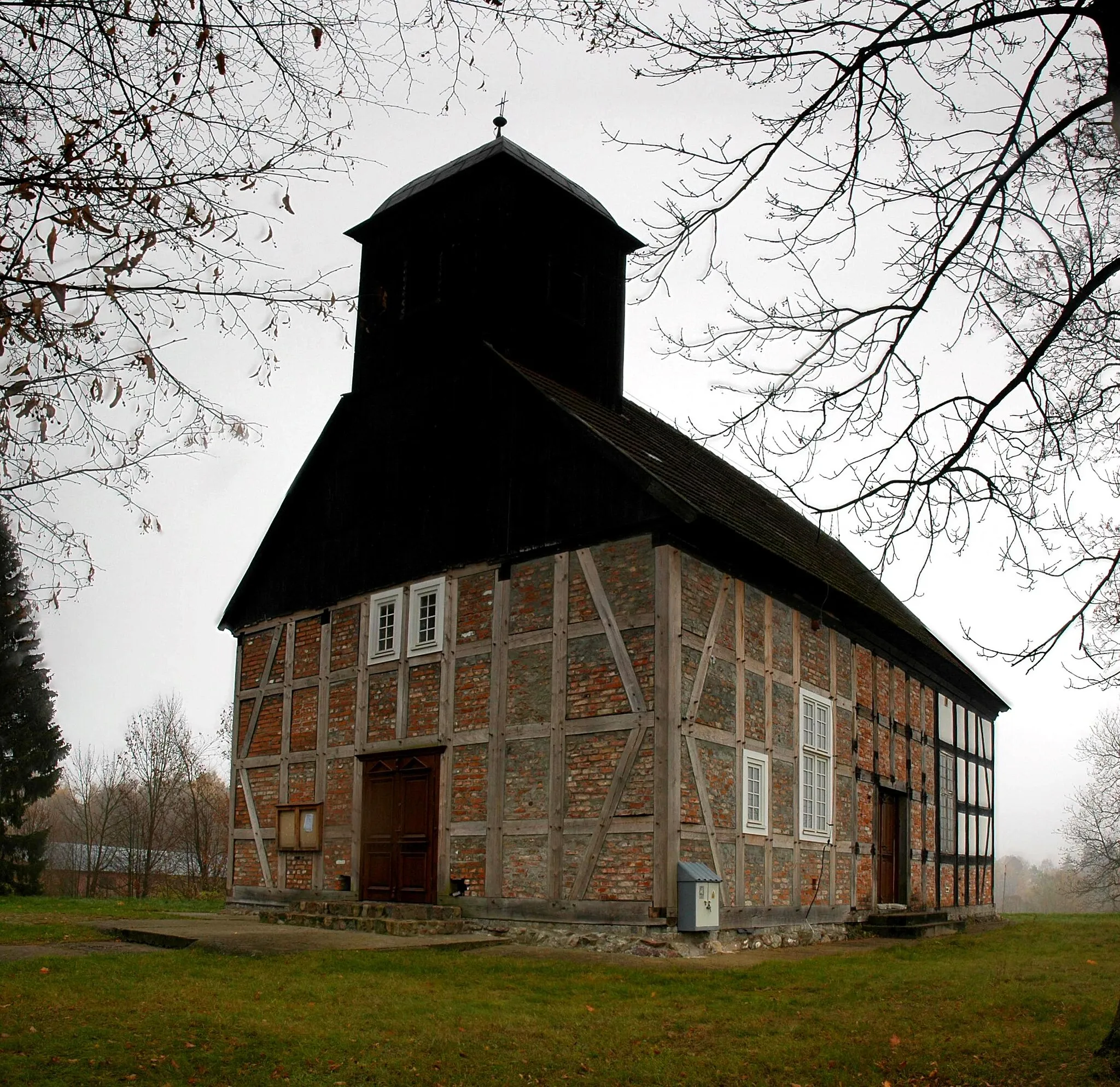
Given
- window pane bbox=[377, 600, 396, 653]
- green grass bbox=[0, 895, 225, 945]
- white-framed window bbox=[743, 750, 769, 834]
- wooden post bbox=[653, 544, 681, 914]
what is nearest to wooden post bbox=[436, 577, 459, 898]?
window pane bbox=[377, 600, 396, 653]

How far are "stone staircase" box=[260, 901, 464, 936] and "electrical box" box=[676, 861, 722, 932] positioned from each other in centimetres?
302

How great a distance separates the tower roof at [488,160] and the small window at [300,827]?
9553 millimetres

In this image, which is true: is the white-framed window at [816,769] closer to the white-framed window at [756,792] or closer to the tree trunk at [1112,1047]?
the white-framed window at [756,792]

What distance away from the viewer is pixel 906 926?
60.1 ft

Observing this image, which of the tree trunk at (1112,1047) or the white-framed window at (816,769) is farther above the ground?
the white-framed window at (816,769)

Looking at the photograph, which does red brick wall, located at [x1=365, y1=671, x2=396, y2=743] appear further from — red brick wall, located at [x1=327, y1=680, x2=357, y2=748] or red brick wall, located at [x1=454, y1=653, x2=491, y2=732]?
red brick wall, located at [x1=454, y1=653, x2=491, y2=732]

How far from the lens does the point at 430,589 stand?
17.5m

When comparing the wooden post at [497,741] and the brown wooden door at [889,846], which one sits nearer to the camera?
the wooden post at [497,741]

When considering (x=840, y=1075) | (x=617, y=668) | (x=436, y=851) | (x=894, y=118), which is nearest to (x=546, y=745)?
(x=617, y=668)

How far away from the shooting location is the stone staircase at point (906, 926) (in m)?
18.4

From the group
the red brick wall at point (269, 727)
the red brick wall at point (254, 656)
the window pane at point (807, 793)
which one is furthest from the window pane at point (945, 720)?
the red brick wall at point (254, 656)

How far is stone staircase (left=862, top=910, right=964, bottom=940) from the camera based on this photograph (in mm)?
18359

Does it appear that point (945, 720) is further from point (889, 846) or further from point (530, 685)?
point (530, 685)

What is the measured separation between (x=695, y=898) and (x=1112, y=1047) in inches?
256
